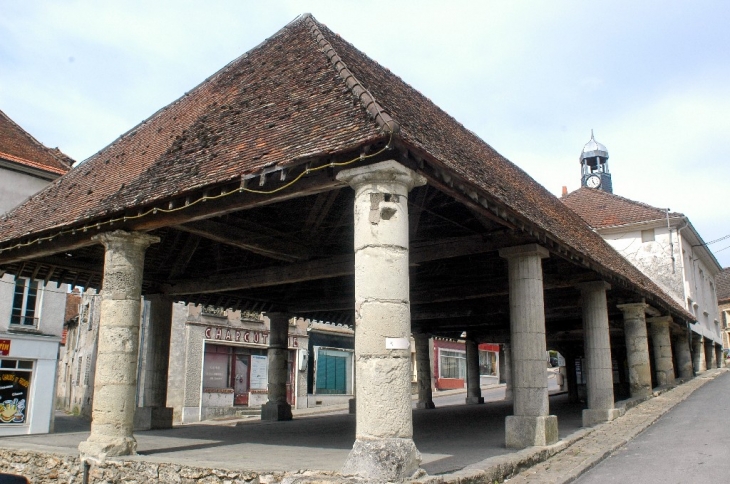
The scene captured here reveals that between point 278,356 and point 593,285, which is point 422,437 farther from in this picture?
point 278,356

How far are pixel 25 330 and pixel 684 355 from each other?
66.6 feet

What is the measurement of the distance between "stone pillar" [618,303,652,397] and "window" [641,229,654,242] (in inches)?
323

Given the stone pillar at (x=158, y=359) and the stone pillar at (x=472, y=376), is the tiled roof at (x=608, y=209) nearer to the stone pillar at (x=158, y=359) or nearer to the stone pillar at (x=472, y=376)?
the stone pillar at (x=472, y=376)

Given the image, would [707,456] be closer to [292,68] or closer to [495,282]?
[495,282]

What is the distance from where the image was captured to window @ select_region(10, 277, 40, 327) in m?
16.4

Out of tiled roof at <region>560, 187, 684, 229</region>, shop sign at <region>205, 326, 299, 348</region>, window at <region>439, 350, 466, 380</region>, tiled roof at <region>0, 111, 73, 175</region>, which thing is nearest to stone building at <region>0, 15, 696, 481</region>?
tiled roof at <region>0, 111, 73, 175</region>

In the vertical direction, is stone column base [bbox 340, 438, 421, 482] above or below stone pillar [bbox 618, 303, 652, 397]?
below

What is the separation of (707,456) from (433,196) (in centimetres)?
482

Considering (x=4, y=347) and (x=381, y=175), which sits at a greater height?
(x=381, y=175)

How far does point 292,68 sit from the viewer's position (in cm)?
909

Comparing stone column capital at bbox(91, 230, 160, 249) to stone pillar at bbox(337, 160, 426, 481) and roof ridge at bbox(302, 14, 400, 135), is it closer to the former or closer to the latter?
roof ridge at bbox(302, 14, 400, 135)

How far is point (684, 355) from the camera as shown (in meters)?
21.7

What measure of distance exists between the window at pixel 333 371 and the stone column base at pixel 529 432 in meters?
20.4

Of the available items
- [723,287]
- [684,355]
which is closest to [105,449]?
[684,355]
